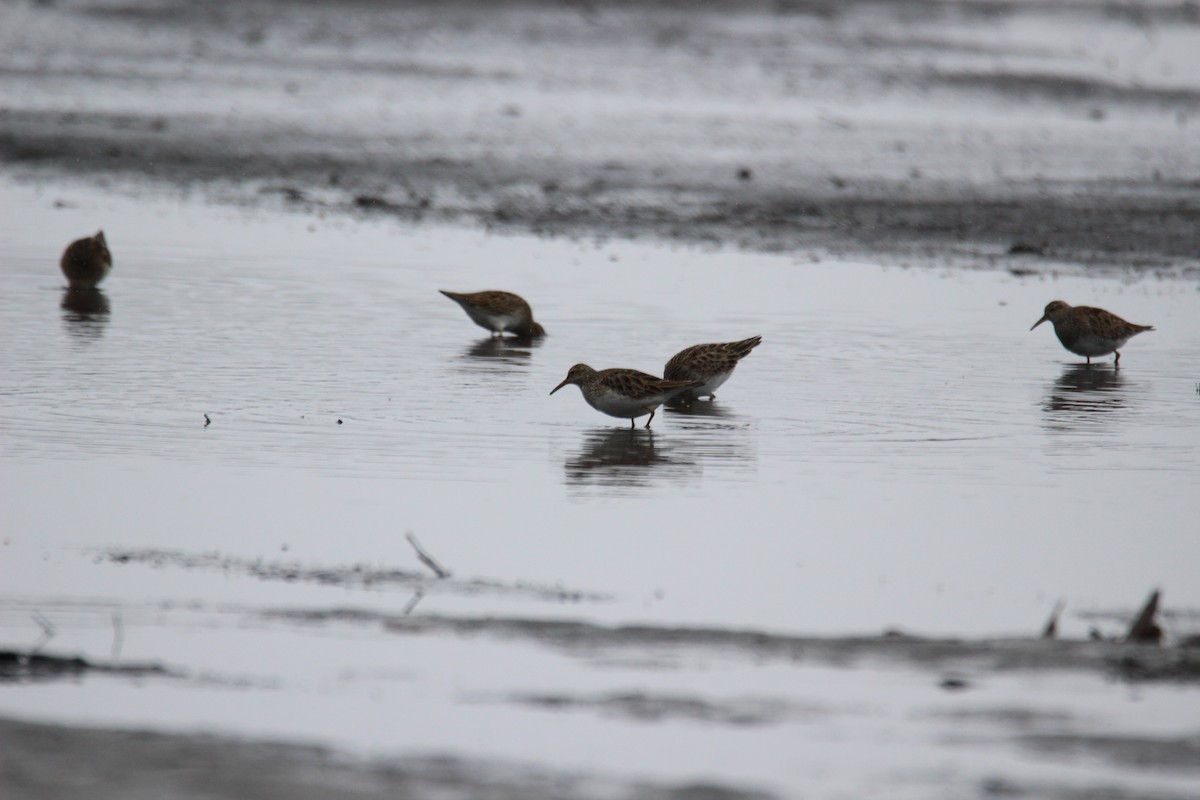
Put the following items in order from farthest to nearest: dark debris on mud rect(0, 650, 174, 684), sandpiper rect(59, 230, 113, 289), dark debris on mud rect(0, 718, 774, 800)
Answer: sandpiper rect(59, 230, 113, 289) < dark debris on mud rect(0, 650, 174, 684) < dark debris on mud rect(0, 718, 774, 800)

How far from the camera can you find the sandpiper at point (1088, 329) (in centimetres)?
1375

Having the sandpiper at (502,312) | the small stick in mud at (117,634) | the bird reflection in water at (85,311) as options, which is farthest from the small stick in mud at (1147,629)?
the bird reflection in water at (85,311)

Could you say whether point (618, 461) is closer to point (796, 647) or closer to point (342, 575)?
point (342, 575)

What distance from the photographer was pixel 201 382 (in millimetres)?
11750

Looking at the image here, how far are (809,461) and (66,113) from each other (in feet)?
62.9

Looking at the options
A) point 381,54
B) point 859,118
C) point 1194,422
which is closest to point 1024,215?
point 859,118

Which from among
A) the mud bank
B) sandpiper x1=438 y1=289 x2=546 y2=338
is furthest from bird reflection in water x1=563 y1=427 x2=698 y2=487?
the mud bank

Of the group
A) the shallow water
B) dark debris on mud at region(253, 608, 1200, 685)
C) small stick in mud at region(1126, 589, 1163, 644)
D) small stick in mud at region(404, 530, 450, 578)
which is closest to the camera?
the shallow water

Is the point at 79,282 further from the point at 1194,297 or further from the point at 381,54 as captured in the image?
the point at 381,54

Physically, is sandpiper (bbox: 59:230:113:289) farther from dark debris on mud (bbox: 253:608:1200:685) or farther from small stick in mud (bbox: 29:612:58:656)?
dark debris on mud (bbox: 253:608:1200:685)

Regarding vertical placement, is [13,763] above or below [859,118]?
below

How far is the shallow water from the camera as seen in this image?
20.2 ft

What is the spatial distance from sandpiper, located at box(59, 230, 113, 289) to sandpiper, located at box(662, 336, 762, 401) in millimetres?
5890

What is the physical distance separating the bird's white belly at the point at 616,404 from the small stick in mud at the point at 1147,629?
469 cm
